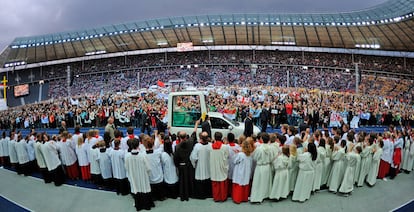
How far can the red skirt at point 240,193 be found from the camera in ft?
22.6

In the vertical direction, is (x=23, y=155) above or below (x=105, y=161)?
below

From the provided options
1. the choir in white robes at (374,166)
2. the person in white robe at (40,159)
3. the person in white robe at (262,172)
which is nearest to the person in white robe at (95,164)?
the person in white robe at (40,159)

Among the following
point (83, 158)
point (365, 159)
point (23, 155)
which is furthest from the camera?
point (23, 155)

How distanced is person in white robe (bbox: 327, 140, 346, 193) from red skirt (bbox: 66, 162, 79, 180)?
753 centimetres

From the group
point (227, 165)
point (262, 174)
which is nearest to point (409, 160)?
point (262, 174)

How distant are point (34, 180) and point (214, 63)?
1746 inches

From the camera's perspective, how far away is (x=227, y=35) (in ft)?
165

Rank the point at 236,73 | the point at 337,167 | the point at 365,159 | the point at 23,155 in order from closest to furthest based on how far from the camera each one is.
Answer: the point at 337,167, the point at 365,159, the point at 23,155, the point at 236,73

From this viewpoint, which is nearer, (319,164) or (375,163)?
(319,164)

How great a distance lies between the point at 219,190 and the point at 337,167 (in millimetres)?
3130

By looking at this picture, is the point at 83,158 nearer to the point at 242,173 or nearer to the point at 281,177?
the point at 242,173

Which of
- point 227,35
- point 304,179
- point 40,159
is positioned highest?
point 227,35

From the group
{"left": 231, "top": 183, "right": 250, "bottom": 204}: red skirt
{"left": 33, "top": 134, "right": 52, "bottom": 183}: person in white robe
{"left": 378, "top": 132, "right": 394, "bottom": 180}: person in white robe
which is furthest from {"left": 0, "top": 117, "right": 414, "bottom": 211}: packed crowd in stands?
{"left": 378, "top": 132, "right": 394, "bottom": 180}: person in white robe

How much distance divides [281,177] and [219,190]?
1503 millimetres
